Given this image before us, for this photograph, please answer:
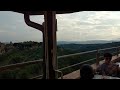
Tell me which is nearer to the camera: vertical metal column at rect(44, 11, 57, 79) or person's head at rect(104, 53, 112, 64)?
vertical metal column at rect(44, 11, 57, 79)

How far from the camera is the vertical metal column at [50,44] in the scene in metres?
2.87

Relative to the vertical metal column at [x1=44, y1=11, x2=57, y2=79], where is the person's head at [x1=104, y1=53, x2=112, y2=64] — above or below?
below

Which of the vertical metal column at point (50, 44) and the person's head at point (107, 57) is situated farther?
the person's head at point (107, 57)

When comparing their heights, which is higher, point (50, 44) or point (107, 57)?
point (50, 44)

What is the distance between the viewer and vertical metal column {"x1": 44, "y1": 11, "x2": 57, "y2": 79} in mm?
2871

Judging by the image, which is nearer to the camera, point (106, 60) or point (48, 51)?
point (48, 51)

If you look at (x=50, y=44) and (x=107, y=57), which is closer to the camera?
(x=50, y=44)

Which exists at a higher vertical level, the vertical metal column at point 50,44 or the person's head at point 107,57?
the vertical metal column at point 50,44

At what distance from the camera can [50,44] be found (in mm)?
2875
